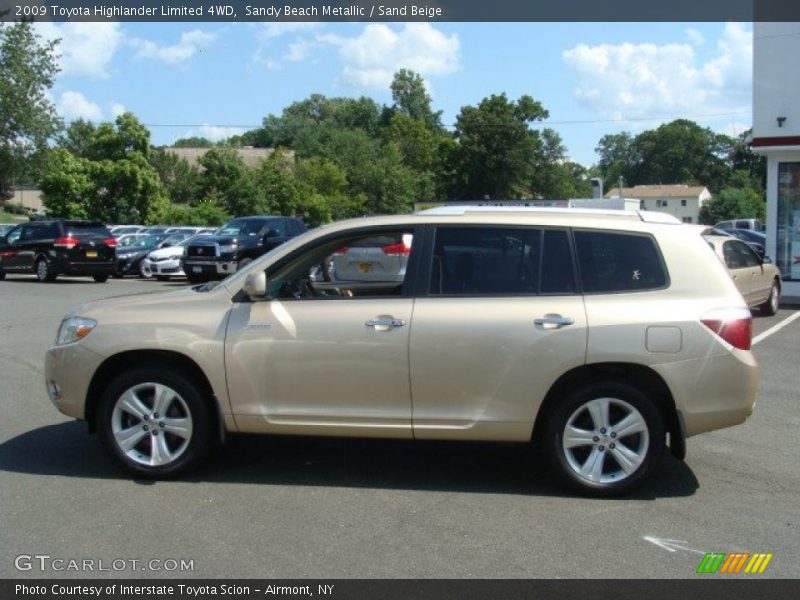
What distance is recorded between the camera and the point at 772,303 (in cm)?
1633

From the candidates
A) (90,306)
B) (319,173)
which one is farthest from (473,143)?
(90,306)

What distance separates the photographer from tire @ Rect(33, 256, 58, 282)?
971 inches

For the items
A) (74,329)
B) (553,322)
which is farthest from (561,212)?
(74,329)

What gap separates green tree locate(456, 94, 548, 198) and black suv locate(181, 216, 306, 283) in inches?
2329

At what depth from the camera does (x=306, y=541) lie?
486 centimetres

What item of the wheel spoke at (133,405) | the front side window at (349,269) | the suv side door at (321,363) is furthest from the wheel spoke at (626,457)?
the wheel spoke at (133,405)

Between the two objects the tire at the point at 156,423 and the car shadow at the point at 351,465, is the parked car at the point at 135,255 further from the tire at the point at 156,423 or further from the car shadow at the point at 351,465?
the tire at the point at 156,423

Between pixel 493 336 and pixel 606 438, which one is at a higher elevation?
pixel 493 336

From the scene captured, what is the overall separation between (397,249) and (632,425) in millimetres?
1985

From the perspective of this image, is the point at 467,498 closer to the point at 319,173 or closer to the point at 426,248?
the point at 426,248

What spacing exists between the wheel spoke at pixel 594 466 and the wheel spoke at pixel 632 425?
0.20 m

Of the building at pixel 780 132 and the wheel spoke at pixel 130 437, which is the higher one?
the building at pixel 780 132

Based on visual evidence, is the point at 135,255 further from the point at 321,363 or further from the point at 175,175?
the point at 175,175

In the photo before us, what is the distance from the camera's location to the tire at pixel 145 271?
2705cm
